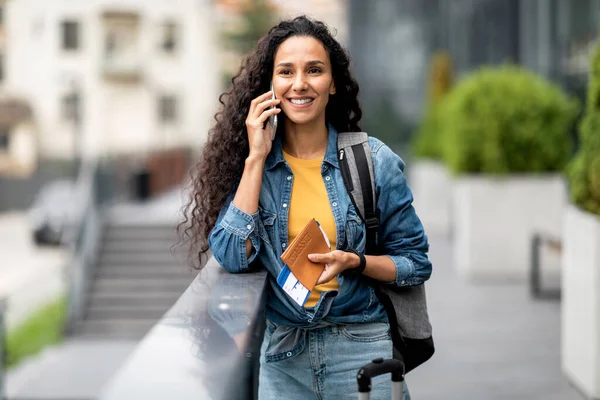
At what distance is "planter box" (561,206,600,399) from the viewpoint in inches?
239

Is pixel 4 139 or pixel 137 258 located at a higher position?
pixel 137 258

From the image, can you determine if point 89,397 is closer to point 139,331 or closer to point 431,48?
point 139,331

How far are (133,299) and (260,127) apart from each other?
15.5m

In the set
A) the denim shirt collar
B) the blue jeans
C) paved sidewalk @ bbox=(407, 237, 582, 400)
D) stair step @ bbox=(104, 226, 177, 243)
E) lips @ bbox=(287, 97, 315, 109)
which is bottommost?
stair step @ bbox=(104, 226, 177, 243)

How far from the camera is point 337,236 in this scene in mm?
2855

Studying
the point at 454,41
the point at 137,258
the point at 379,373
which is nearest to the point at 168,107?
the point at 454,41

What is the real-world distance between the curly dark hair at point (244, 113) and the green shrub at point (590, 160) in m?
3.75

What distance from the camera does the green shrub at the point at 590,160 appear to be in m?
6.46

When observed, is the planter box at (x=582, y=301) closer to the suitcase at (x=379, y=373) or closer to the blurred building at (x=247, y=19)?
the suitcase at (x=379, y=373)

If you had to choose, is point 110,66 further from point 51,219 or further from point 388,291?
point 388,291

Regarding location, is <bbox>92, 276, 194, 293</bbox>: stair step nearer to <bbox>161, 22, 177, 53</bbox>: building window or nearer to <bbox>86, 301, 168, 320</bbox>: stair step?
<bbox>86, 301, 168, 320</bbox>: stair step

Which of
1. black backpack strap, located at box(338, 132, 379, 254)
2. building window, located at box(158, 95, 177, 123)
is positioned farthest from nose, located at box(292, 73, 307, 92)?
building window, located at box(158, 95, 177, 123)

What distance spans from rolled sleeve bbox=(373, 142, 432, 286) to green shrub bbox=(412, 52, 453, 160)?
1631 centimetres

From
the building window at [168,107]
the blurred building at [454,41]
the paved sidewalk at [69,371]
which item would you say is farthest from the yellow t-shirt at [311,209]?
the building window at [168,107]
